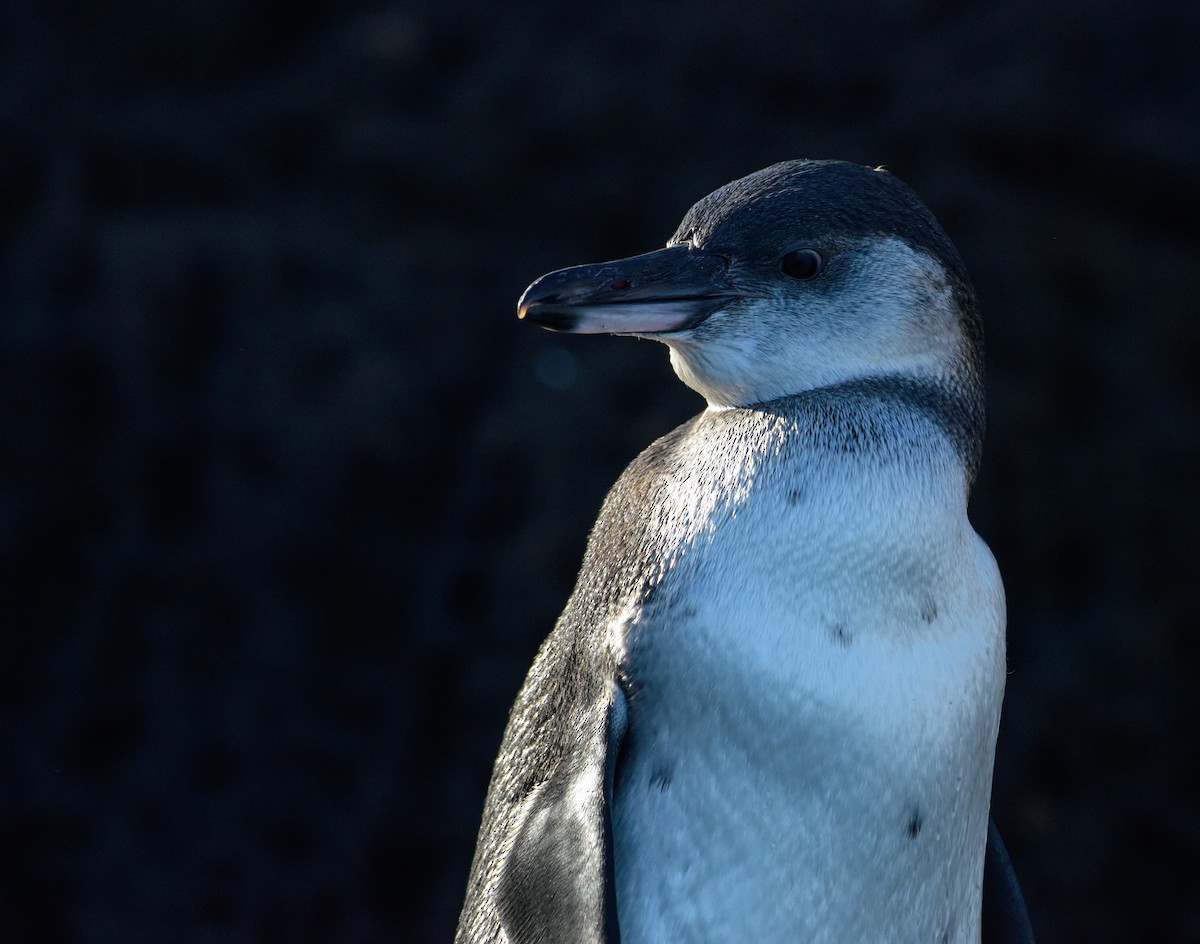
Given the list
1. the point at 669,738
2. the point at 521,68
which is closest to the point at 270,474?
the point at 521,68

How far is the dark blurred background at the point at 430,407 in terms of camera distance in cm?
460

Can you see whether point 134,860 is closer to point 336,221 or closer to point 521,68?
point 336,221

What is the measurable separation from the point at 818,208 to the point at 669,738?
2.52 ft

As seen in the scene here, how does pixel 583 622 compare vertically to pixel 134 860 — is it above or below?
above

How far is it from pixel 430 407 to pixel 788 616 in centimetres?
321

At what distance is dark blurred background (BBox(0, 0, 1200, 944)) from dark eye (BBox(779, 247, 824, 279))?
276 cm

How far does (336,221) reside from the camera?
17.2 feet

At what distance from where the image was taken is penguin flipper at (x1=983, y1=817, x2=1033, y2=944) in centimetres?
240

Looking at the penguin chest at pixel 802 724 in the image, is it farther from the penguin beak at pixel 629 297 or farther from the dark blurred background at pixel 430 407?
the dark blurred background at pixel 430 407

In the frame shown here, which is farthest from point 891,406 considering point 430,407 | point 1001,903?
point 430,407

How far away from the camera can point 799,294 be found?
6.61 feet

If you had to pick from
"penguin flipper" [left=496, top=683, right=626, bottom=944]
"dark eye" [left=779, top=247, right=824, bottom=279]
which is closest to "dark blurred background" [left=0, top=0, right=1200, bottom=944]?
"penguin flipper" [left=496, top=683, right=626, bottom=944]

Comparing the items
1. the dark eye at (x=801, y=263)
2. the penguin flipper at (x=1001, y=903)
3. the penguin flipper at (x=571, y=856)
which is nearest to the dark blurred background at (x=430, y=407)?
the penguin flipper at (x=1001, y=903)

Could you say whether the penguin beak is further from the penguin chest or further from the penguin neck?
the penguin chest
